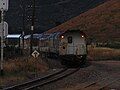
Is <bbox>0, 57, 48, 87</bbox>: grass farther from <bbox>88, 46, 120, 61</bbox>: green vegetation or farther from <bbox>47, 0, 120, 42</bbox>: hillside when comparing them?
<bbox>47, 0, 120, 42</bbox>: hillside

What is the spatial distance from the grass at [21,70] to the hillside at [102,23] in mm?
47772

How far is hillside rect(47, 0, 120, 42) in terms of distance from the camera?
279 ft

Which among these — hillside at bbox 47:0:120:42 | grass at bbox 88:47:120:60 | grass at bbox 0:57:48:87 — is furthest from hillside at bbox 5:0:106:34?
grass at bbox 0:57:48:87

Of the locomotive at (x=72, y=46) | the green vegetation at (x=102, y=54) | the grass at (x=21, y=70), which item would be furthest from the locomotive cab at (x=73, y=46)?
the green vegetation at (x=102, y=54)

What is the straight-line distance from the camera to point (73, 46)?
129 ft

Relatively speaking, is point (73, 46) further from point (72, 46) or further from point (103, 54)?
point (103, 54)

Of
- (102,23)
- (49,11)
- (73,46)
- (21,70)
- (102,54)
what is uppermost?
(49,11)

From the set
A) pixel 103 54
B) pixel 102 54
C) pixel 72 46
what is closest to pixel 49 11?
pixel 102 54

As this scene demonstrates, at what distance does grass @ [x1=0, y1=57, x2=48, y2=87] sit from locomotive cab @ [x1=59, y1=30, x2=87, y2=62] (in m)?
5.06

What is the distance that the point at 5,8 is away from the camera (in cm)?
2522

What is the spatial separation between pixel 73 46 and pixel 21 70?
10.2 m

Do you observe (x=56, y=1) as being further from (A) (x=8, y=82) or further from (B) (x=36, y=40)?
(A) (x=8, y=82)

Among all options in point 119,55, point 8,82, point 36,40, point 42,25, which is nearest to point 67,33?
point 119,55

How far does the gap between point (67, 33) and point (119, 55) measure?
1316cm
